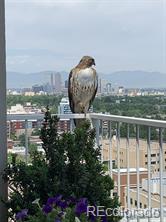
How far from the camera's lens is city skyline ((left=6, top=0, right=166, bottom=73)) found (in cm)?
337

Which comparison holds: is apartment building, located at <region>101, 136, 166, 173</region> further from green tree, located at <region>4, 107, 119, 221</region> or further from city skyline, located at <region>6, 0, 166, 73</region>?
green tree, located at <region>4, 107, 119, 221</region>

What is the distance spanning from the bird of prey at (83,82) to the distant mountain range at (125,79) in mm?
203

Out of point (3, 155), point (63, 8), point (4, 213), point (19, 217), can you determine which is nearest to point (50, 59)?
point (63, 8)

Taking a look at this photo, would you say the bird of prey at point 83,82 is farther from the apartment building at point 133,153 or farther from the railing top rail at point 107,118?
the apartment building at point 133,153

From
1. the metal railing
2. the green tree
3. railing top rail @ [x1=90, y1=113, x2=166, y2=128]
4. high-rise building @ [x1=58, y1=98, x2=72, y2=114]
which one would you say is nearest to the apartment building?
the metal railing

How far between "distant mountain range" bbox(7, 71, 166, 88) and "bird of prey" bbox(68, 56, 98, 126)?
203 millimetres

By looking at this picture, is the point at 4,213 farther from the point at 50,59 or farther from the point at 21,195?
the point at 50,59

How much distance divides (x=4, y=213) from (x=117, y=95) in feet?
A: 4.13

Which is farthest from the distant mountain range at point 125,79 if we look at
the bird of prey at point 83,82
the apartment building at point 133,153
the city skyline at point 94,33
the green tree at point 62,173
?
the green tree at point 62,173

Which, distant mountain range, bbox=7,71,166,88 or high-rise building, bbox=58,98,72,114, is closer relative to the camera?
distant mountain range, bbox=7,71,166,88

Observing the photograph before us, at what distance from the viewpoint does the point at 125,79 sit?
355cm

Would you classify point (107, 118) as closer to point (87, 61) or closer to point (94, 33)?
point (87, 61)

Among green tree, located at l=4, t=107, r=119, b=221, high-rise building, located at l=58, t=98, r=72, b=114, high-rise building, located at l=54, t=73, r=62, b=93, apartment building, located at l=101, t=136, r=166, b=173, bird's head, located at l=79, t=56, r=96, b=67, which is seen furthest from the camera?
high-rise building, located at l=58, t=98, r=72, b=114

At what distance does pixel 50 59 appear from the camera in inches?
138
